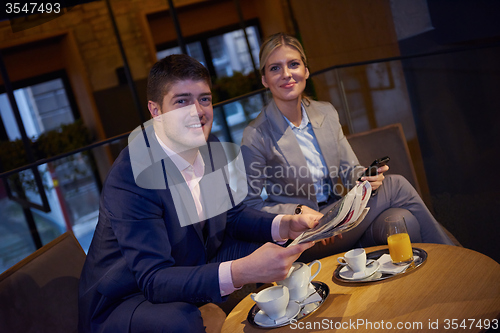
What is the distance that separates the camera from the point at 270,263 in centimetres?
125

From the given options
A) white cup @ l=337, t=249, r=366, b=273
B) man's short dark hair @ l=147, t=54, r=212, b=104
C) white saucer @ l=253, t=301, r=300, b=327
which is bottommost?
white saucer @ l=253, t=301, r=300, b=327

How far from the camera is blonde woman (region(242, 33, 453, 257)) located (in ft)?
7.11

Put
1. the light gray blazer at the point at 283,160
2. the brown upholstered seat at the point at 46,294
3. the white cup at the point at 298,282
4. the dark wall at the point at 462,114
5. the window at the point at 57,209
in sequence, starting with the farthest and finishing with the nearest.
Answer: the window at the point at 57,209
the dark wall at the point at 462,114
the light gray blazer at the point at 283,160
the brown upholstered seat at the point at 46,294
the white cup at the point at 298,282

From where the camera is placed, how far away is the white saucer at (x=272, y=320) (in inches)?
48.4

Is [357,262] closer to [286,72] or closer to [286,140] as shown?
[286,140]

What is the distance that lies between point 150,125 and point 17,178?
6.51 feet

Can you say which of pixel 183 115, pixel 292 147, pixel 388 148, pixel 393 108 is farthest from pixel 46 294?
pixel 393 108

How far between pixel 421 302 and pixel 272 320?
0.41 metres

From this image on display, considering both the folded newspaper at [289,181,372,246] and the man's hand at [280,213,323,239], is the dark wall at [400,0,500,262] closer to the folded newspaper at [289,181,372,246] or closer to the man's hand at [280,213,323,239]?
the man's hand at [280,213,323,239]

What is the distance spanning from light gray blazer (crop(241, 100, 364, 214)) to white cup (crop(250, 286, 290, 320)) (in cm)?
Result: 85

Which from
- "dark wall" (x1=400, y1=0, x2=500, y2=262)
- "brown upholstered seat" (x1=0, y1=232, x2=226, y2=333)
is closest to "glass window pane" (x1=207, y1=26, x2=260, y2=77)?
"dark wall" (x1=400, y1=0, x2=500, y2=262)

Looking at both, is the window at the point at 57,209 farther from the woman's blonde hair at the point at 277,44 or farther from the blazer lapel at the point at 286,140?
the woman's blonde hair at the point at 277,44

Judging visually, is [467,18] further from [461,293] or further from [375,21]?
[461,293]

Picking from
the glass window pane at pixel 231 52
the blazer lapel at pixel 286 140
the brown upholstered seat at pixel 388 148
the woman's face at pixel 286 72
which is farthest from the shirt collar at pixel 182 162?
the glass window pane at pixel 231 52
